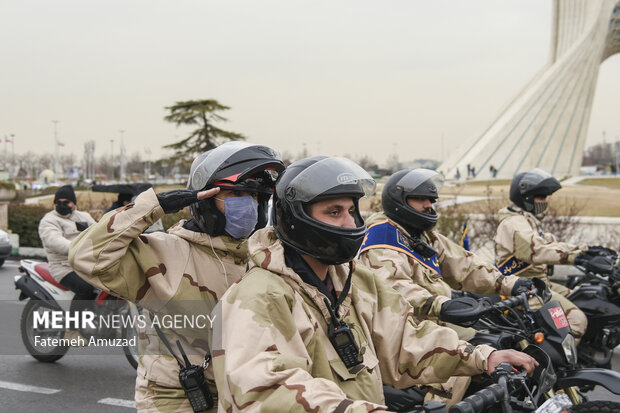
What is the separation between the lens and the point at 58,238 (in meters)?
6.66

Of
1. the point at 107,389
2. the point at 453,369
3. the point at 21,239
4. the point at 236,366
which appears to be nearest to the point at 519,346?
the point at 453,369

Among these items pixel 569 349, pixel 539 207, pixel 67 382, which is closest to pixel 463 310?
pixel 569 349

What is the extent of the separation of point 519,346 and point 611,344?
2816 mm

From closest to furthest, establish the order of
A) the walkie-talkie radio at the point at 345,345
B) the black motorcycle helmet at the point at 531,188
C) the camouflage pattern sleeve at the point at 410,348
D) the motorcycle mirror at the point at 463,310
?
the walkie-talkie radio at the point at 345,345, the camouflage pattern sleeve at the point at 410,348, the motorcycle mirror at the point at 463,310, the black motorcycle helmet at the point at 531,188

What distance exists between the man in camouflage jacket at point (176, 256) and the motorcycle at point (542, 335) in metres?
1.13

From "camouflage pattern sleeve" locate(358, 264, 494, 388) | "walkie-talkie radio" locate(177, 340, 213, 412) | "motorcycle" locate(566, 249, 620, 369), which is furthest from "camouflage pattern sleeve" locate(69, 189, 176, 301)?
"motorcycle" locate(566, 249, 620, 369)

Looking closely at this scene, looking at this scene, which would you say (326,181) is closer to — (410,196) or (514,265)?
(410,196)

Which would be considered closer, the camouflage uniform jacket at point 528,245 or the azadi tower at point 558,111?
the camouflage uniform jacket at point 528,245

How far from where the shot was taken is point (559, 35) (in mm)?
61750

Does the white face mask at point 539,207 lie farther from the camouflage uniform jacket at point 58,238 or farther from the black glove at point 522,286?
the camouflage uniform jacket at point 58,238

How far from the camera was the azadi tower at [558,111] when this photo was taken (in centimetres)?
5325

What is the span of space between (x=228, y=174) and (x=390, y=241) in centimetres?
150

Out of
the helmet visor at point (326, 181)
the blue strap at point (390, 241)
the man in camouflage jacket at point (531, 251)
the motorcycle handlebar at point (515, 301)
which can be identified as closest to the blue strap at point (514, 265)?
the man in camouflage jacket at point (531, 251)

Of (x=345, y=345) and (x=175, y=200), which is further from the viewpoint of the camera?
(x=175, y=200)
